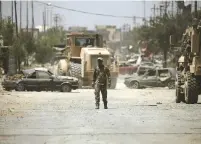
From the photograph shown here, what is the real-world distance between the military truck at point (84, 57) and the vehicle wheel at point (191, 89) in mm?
14998

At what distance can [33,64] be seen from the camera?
74625 millimetres

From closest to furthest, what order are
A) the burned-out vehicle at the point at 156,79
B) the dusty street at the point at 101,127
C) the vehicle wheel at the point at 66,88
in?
1. the dusty street at the point at 101,127
2. the vehicle wheel at the point at 66,88
3. the burned-out vehicle at the point at 156,79

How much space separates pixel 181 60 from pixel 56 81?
10.5 metres

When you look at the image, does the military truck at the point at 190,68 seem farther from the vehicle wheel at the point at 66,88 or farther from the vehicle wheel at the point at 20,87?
the vehicle wheel at the point at 20,87

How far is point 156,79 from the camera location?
3562 centimetres

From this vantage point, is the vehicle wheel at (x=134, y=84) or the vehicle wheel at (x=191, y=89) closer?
the vehicle wheel at (x=191, y=89)

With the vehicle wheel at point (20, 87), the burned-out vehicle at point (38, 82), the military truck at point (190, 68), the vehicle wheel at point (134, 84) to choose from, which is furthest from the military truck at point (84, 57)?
the military truck at point (190, 68)

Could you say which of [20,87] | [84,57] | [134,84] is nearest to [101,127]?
[20,87]

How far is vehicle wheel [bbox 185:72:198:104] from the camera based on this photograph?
18.7m

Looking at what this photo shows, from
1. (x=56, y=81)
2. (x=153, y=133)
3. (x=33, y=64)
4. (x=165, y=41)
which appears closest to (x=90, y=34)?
(x=56, y=81)

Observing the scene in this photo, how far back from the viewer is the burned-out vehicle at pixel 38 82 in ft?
96.0

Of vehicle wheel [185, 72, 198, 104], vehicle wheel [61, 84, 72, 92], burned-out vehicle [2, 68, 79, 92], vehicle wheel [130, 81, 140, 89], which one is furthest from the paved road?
vehicle wheel [130, 81, 140, 89]

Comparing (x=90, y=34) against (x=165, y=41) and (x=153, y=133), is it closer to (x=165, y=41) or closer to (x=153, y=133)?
(x=165, y=41)

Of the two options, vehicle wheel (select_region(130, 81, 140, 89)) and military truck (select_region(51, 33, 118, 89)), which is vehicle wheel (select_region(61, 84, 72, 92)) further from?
vehicle wheel (select_region(130, 81, 140, 89))
